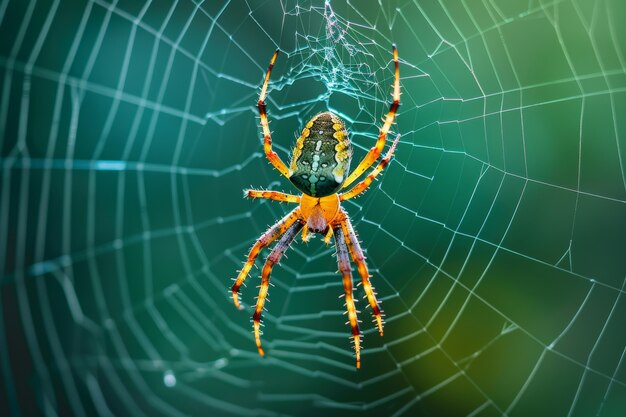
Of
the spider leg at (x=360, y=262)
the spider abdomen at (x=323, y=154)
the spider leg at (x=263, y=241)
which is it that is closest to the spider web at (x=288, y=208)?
the spider abdomen at (x=323, y=154)

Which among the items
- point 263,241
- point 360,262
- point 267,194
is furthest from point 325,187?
point 263,241

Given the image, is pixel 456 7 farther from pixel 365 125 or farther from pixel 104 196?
pixel 104 196

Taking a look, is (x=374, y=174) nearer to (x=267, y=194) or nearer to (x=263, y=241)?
(x=267, y=194)

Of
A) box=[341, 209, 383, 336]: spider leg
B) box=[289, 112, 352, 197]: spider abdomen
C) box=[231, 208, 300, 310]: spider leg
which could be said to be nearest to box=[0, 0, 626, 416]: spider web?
box=[289, 112, 352, 197]: spider abdomen

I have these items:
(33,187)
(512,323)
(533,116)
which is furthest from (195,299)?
(533,116)

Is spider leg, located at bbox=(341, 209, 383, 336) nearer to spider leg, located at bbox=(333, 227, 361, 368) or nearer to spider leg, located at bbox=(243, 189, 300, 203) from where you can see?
spider leg, located at bbox=(333, 227, 361, 368)
